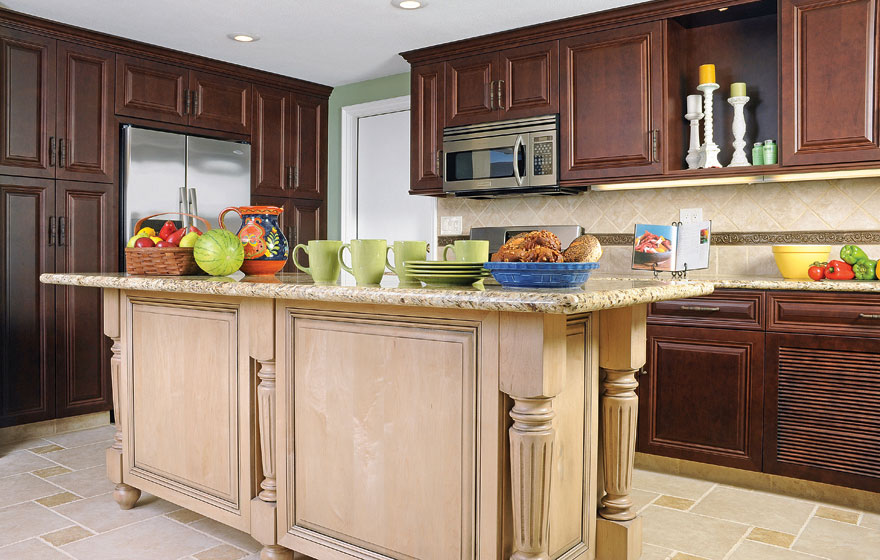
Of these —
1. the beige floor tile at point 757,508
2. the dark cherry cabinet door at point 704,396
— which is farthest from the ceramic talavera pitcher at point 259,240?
the beige floor tile at point 757,508

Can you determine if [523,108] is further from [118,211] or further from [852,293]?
[118,211]

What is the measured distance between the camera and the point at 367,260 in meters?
1.94

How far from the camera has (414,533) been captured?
182 centimetres

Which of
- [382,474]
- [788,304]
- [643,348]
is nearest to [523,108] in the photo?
[788,304]

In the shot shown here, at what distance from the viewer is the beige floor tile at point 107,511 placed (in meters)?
2.57

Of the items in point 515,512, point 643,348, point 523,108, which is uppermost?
point 523,108

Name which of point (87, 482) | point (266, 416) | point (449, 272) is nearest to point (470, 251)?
point (449, 272)

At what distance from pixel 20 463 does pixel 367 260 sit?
2494mm

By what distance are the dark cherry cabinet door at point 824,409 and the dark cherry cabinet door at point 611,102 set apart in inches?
47.8

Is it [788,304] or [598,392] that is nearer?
[598,392]

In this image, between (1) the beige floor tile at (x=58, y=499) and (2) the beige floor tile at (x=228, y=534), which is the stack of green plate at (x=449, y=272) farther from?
(1) the beige floor tile at (x=58, y=499)

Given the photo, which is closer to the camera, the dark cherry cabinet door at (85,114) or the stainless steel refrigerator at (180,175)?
the dark cherry cabinet door at (85,114)

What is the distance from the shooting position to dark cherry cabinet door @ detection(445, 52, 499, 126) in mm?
4160

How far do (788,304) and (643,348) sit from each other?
1.25 m
